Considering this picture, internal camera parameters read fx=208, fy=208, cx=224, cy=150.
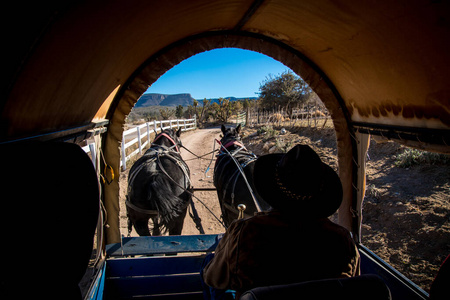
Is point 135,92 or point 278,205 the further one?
point 135,92

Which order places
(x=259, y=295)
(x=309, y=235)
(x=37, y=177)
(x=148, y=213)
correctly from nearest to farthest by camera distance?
(x=37, y=177), (x=259, y=295), (x=309, y=235), (x=148, y=213)

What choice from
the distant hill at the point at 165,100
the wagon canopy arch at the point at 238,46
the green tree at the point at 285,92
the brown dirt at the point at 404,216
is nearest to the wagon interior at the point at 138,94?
the wagon canopy arch at the point at 238,46

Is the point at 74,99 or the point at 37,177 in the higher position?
the point at 74,99

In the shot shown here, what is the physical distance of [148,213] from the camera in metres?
3.16

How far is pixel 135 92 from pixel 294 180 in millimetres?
1944

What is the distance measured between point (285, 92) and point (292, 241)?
2278 centimetres

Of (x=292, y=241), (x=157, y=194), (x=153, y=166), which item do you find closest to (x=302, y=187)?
(x=292, y=241)

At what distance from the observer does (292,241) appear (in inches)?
45.9

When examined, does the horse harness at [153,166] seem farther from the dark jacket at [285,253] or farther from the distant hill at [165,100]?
the distant hill at [165,100]

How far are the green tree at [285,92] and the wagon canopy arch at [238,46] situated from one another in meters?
19.6

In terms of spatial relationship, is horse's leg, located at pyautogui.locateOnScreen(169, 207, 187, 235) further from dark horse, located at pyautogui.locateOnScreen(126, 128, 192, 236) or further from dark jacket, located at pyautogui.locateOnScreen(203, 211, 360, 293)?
dark jacket, located at pyautogui.locateOnScreen(203, 211, 360, 293)

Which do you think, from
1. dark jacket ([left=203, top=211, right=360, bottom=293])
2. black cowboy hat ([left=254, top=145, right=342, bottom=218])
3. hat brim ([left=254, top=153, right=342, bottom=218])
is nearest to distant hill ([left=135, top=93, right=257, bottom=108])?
hat brim ([left=254, top=153, right=342, bottom=218])

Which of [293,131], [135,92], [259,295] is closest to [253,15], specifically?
[135,92]

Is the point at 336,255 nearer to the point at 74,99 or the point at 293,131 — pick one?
the point at 74,99
